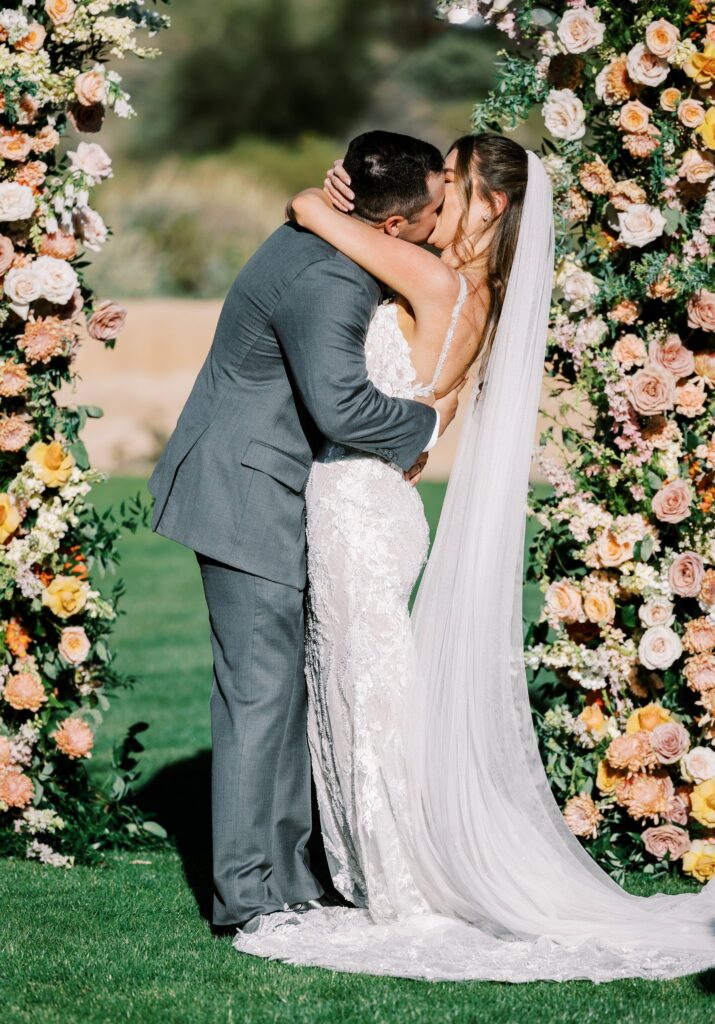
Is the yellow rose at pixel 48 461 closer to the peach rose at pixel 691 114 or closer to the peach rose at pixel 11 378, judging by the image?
the peach rose at pixel 11 378

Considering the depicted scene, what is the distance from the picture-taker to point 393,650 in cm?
400

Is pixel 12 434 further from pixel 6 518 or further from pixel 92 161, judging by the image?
pixel 92 161

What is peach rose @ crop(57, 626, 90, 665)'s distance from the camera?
4554 millimetres

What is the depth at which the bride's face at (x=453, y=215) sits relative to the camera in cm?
397

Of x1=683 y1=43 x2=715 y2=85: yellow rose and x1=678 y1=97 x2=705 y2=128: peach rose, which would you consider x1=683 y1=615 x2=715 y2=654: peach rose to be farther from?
x1=683 y1=43 x2=715 y2=85: yellow rose

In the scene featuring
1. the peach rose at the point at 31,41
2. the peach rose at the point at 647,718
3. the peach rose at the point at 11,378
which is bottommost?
the peach rose at the point at 647,718

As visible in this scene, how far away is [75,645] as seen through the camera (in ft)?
15.0

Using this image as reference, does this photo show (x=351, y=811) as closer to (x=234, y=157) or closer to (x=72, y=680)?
(x=72, y=680)

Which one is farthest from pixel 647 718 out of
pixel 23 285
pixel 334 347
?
pixel 23 285

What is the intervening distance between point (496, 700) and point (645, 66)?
201 cm

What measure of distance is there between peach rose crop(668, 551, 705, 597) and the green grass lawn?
0.93 meters

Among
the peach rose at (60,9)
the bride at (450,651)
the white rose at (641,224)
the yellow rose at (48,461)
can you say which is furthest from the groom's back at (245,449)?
the peach rose at (60,9)

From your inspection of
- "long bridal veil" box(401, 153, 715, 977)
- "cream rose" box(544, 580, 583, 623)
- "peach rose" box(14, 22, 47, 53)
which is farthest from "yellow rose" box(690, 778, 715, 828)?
"peach rose" box(14, 22, 47, 53)

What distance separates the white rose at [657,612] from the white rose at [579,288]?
97 centimetres
